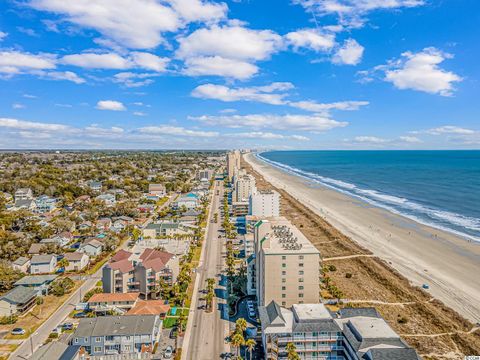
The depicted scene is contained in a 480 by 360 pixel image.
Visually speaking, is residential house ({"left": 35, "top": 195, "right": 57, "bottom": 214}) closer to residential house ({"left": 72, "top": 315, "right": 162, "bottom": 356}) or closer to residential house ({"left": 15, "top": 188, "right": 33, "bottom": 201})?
residential house ({"left": 15, "top": 188, "right": 33, "bottom": 201})

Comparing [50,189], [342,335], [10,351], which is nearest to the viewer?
[342,335]

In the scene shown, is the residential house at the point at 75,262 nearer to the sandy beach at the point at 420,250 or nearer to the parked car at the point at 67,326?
the parked car at the point at 67,326

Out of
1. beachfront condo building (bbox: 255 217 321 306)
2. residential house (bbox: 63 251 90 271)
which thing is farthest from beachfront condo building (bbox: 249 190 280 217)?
beachfront condo building (bbox: 255 217 321 306)

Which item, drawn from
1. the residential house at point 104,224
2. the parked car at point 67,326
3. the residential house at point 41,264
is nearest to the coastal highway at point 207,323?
the parked car at point 67,326

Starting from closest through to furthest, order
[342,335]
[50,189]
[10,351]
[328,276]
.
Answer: [342,335], [10,351], [328,276], [50,189]

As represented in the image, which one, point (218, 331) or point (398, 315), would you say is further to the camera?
point (398, 315)

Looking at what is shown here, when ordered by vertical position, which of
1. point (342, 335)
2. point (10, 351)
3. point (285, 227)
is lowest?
point (10, 351)

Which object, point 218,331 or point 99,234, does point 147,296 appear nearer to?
point 218,331

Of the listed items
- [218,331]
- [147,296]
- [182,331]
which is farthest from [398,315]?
[147,296]
